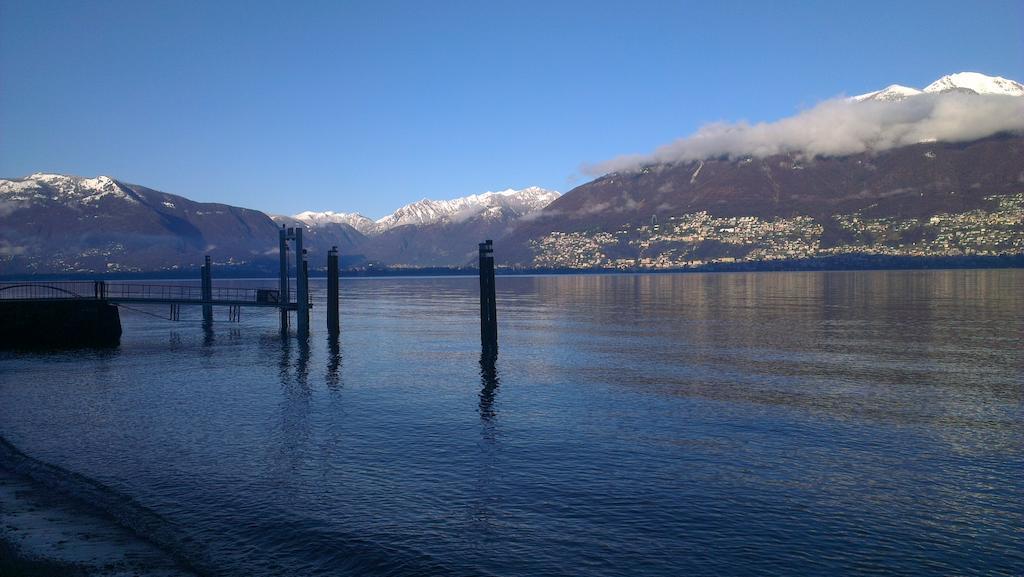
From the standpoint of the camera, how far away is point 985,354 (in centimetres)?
4847

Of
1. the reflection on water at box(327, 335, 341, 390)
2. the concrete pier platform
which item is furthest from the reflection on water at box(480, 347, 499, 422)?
the concrete pier platform

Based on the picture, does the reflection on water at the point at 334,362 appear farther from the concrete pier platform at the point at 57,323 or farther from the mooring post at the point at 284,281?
the concrete pier platform at the point at 57,323

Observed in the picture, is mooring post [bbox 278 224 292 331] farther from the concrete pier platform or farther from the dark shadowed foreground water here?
the dark shadowed foreground water

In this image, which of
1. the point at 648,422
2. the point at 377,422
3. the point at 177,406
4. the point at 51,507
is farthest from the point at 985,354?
the point at 51,507

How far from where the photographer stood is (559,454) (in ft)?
83.3

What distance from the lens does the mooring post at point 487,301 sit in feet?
181

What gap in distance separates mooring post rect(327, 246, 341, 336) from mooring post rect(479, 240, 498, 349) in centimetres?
1821

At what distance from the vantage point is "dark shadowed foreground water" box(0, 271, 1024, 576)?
1722 cm

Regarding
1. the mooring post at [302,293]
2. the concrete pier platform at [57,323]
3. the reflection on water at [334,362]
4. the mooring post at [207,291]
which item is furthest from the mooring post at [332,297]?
the mooring post at [207,291]

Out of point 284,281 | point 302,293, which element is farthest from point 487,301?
point 284,281

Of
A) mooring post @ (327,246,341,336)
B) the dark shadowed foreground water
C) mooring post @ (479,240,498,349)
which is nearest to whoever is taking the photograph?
the dark shadowed foreground water

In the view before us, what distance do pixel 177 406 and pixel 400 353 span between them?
70.6 feet

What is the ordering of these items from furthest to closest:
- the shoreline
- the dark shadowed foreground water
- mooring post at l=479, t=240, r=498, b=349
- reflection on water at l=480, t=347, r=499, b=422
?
mooring post at l=479, t=240, r=498, b=349 < reflection on water at l=480, t=347, r=499, b=422 < the dark shadowed foreground water < the shoreline

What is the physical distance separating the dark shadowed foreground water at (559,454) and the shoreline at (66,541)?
98 cm
